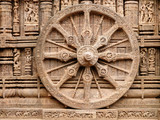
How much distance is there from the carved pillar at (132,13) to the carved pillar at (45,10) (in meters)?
2.19

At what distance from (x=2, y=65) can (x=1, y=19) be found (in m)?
1.34

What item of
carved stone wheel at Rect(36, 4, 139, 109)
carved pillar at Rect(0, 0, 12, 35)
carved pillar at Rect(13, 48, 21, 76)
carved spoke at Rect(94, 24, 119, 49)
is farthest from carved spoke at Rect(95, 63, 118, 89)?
carved pillar at Rect(0, 0, 12, 35)

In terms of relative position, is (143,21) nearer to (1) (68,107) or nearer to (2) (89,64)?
(2) (89,64)

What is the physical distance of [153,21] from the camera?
10.1 m

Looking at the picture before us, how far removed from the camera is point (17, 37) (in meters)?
10.3

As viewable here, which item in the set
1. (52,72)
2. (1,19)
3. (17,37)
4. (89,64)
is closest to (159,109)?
(89,64)

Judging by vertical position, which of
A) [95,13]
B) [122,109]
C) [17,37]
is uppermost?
[95,13]

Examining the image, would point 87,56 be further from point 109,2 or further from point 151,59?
point 151,59

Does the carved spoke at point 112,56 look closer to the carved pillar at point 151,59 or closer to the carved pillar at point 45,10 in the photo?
the carved pillar at point 151,59

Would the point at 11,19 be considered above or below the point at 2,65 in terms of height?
above

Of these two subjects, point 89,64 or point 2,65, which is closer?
point 89,64

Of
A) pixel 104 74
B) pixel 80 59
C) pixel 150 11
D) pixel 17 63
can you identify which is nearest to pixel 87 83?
pixel 104 74

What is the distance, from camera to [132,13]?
1003cm

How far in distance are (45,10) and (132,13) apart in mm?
2475
